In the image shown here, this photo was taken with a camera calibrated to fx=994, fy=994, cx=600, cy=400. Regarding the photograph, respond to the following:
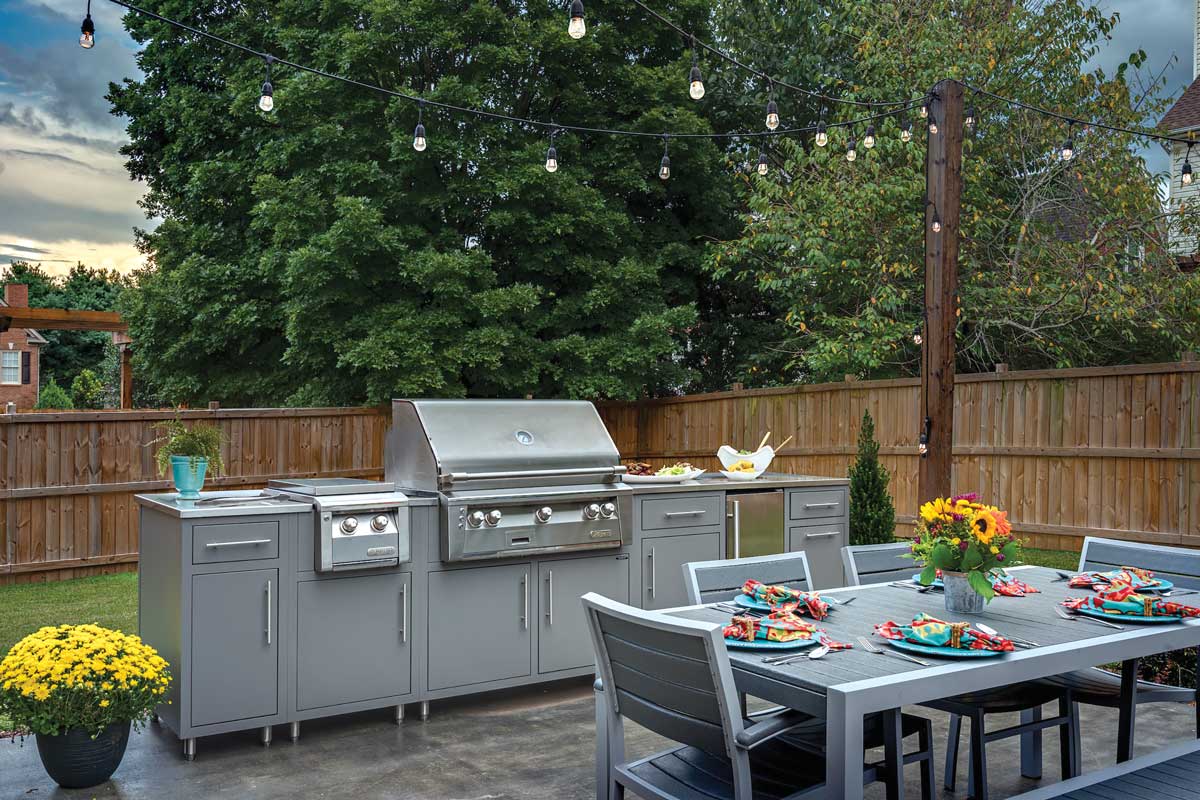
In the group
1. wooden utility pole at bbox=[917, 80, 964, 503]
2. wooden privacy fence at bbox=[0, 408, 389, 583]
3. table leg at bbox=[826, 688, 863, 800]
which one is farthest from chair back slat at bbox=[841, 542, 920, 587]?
wooden privacy fence at bbox=[0, 408, 389, 583]

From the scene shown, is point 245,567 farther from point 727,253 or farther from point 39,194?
point 39,194

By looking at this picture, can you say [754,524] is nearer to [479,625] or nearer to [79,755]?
[479,625]

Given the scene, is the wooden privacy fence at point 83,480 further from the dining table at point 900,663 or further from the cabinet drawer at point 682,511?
the dining table at point 900,663

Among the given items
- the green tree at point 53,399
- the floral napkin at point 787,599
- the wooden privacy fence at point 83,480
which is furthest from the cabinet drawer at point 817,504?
the green tree at point 53,399

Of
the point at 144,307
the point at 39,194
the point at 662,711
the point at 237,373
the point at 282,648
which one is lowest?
the point at 282,648

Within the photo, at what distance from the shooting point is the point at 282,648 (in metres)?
4.24

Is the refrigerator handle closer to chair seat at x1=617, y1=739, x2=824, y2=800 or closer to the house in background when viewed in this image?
chair seat at x1=617, y1=739, x2=824, y2=800

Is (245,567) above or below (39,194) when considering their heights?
below

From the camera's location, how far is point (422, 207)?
12.0 m

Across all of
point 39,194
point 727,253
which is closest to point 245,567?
point 727,253

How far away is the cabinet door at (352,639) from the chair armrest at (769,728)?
7.87ft

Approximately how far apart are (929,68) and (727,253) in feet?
9.51

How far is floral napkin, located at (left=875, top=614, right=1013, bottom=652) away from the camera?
8.51ft

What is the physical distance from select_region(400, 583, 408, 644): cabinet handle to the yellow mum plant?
1059 mm
